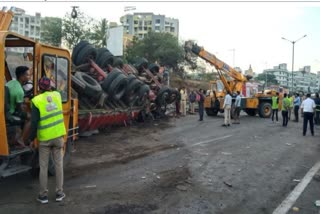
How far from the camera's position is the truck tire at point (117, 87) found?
44.7 ft

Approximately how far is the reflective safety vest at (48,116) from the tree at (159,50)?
50763 millimetres

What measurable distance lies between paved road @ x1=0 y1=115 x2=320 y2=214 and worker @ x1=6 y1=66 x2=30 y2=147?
3.10 ft

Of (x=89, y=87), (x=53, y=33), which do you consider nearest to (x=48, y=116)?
(x=89, y=87)

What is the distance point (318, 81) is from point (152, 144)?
139 metres

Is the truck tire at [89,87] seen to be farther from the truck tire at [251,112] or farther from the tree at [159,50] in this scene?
the tree at [159,50]

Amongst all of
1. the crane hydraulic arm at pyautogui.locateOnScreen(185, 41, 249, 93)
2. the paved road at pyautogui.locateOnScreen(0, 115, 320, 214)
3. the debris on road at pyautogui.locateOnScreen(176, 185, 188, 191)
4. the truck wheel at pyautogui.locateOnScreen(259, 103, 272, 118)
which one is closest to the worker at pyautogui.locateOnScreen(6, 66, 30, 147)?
the paved road at pyautogui.locateOnScreen(0, 115, 320, 214)

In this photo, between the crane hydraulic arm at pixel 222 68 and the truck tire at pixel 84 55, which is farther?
the crane hydraulic arm at pixel 222 68

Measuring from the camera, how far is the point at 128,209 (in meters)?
5.49

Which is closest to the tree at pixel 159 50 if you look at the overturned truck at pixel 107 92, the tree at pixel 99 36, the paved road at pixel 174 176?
the tree at pixel 99 36

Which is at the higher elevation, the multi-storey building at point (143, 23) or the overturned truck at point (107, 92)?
the multi-storey building at point (143, 23)

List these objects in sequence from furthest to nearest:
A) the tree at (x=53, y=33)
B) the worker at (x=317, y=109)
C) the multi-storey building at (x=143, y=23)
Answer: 1. the multi-storey building at (x=143, y=23)
2. the tree at (x=53, y=33)
3. the worker at (x=317, y=109)

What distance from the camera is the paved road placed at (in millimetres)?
5707

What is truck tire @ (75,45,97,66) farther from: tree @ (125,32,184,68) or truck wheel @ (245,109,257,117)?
tree @ (125,32,184,68)

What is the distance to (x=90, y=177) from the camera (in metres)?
7.27
